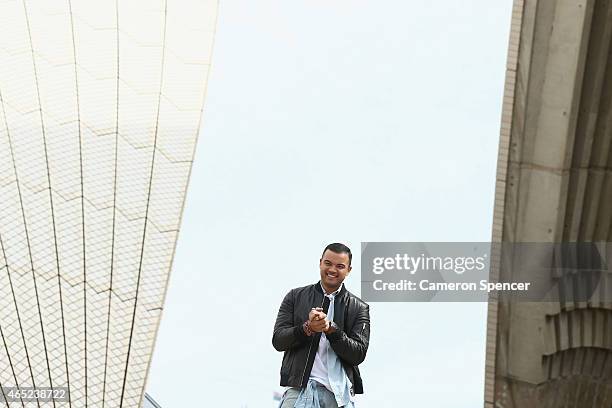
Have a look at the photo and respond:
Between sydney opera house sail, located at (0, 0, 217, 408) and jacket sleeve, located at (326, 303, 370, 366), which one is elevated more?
sydney opera house sail, located at (0, 0, 217, 408)

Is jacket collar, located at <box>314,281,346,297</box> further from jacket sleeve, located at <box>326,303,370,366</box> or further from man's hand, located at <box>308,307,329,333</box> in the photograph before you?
man's hand, located at <box>308,307,329,333</box>

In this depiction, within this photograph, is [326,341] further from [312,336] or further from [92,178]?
[92,178]

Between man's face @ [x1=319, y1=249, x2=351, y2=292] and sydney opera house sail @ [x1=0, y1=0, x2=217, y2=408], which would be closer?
man's face @ [x1=319, y1=249, x2=351, y2=292]

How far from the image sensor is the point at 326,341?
4668 millimetres

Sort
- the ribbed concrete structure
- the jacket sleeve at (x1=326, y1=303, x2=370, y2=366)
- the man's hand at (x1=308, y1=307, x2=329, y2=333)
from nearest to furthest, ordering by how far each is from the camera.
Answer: the man's hand at (x1=308, y1=307, x2=329, y2=333) → the jacket sleeve at (x1=326, y1=303, x2=370, y2=366) → the ribbed concrete structure

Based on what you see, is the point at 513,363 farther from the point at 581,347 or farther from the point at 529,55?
the point at 529,55

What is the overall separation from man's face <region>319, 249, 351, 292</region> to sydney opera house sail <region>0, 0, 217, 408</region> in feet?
Result: 13.4

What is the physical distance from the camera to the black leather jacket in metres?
4.57

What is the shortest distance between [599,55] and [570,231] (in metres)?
1.10

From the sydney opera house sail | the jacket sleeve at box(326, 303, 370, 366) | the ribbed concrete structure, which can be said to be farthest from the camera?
the sydney opera house sail

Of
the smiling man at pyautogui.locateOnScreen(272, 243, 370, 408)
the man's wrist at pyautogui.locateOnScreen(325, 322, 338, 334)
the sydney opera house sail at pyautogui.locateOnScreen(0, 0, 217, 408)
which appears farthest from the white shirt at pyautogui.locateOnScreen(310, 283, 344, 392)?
the sydney opera house sail at pyautogui.locateOnScreen(0, 0, 217, 408)

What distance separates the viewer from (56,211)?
10352 mm

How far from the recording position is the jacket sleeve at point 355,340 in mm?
4543

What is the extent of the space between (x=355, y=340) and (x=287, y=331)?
26cm
